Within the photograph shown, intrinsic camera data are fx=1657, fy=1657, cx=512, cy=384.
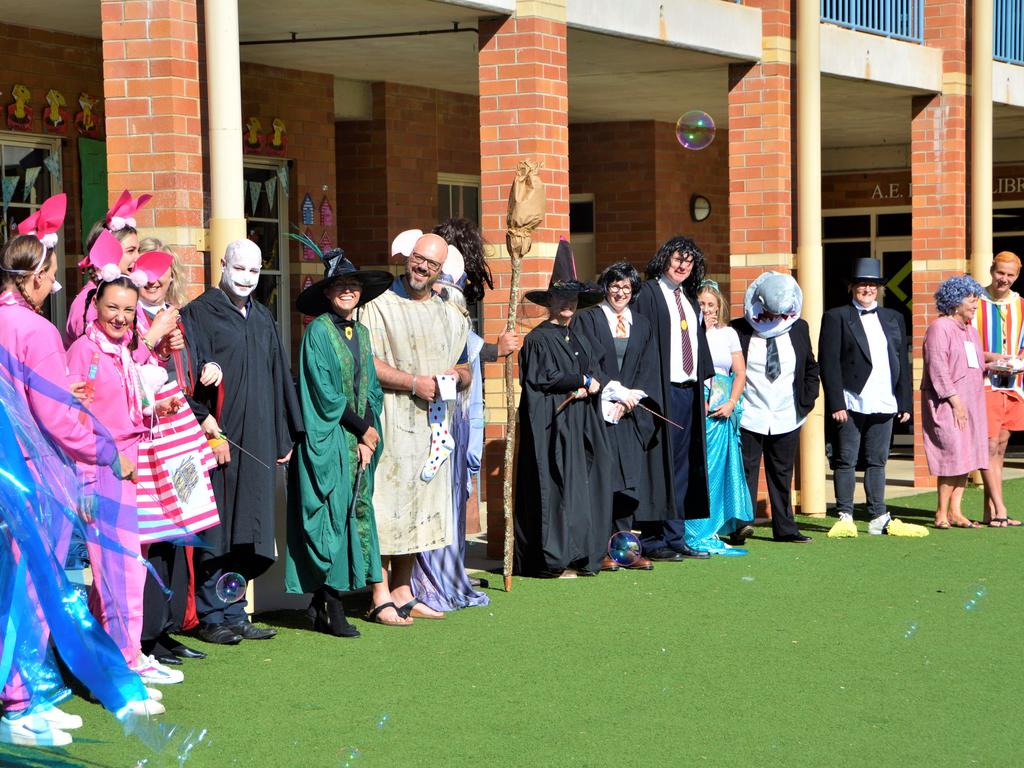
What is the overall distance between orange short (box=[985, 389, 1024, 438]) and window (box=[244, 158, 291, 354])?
6.16 m

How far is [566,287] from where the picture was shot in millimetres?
9984

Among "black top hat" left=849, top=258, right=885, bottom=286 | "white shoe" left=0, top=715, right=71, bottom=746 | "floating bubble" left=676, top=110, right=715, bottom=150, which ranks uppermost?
"floating bubble" left=676, top=110, right=715, bottom=150

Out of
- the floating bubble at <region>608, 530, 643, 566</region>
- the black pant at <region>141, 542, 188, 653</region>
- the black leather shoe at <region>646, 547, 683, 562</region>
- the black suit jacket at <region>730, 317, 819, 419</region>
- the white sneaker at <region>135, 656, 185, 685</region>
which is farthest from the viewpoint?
the black suit jacket at <region>730, 317, 819, 419</region>

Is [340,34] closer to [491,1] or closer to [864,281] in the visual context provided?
[491,1]

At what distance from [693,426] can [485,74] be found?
276 cm

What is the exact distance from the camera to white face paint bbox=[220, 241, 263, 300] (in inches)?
300

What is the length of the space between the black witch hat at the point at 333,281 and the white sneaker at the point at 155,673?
6.61 feet

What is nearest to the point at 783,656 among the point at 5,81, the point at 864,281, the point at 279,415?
the point at 279,415

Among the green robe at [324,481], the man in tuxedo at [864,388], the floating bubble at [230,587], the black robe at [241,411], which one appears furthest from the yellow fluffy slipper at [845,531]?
the floating bubble at [230,587]

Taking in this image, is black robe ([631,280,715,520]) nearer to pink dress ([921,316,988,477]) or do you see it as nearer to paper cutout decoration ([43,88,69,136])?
pink dress ([921,316,988,477])

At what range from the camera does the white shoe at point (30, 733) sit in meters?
5.82

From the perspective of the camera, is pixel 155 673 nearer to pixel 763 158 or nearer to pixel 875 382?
pixel 875 382

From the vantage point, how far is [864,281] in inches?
466

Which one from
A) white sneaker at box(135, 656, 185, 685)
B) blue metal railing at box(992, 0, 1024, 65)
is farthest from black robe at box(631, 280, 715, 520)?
blue metal railing at box(992, 0, 1024, 65)
